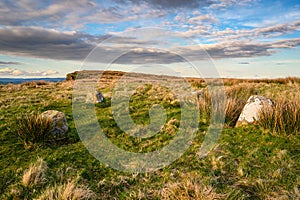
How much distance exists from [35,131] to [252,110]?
19.9 feet

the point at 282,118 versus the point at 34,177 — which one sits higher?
the point at 282,118

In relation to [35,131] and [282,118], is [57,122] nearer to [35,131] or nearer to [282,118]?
[35,131]

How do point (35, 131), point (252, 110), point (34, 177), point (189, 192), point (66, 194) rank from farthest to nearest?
1. point (252, 110)
2. point (35, 131)
3. point (34, 177)
4. point (189, 192)
5. point (66, 194)

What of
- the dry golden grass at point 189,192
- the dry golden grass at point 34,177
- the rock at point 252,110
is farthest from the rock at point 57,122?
the rock at point 252,110

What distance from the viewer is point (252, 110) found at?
285 inches

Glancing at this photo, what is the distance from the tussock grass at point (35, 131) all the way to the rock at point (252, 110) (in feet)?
17.7

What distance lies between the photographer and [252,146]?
5.88m

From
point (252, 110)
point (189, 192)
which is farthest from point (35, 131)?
point (252, 110)

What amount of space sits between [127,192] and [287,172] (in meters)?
3.11

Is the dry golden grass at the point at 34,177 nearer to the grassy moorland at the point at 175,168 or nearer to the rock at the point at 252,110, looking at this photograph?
the grassy moorland at the point at 175,168

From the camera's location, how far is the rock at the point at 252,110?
7.06 metres

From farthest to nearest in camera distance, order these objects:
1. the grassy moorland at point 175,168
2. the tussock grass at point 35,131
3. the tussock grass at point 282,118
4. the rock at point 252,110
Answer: the rock at point 252,110, the tussock grass at point 282,118, the tussock grass at point 35,131, the grassy moorland at point 175,168

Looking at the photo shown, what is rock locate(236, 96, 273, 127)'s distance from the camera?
7059 millimetres

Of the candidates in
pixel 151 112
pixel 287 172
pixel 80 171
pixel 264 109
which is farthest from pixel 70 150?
pixel 264 109
